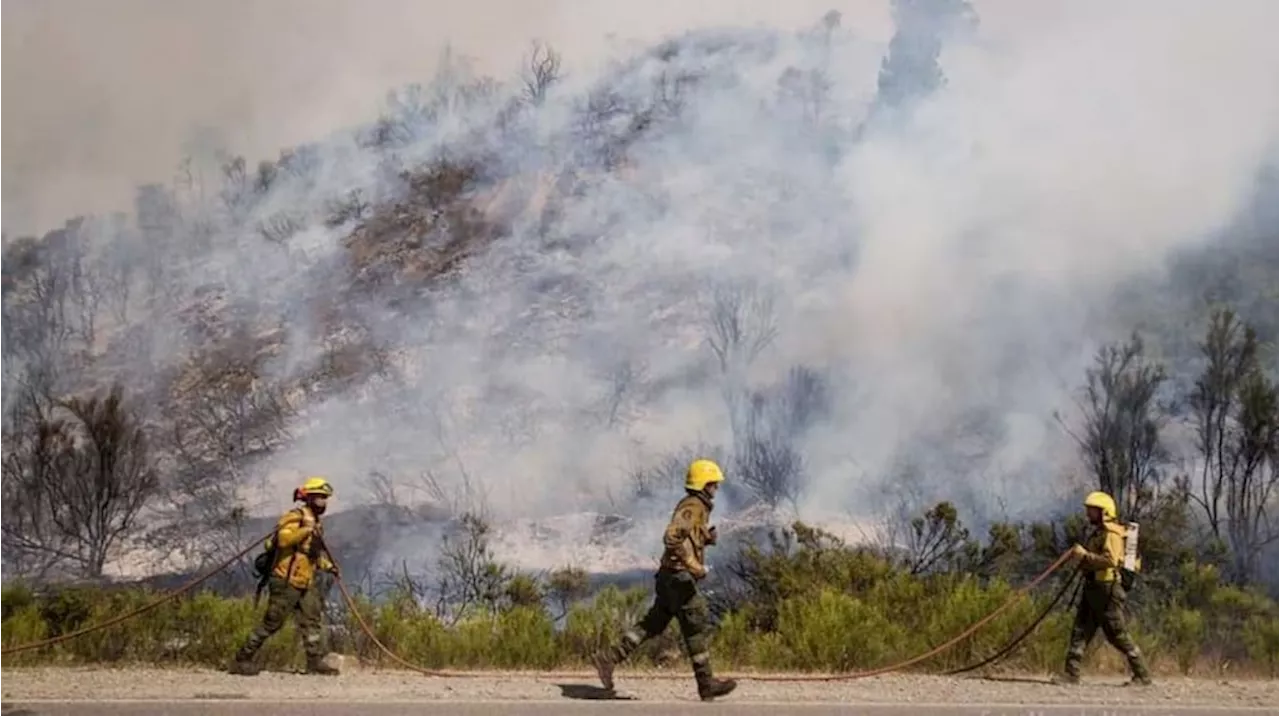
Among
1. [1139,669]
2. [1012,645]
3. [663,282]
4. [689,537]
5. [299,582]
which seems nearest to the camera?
[689,537]

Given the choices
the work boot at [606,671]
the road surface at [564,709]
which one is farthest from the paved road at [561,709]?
the work boot at [606,671]

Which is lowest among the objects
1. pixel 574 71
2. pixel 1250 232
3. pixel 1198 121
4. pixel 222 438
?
pixel 222 438

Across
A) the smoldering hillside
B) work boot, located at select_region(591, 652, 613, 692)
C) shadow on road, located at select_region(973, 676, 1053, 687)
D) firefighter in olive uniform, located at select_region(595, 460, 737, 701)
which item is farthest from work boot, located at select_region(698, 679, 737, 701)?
the smoldering hillside

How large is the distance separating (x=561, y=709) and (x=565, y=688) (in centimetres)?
132

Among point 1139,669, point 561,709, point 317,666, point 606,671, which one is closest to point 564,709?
point 561,709

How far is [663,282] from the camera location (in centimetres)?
1855

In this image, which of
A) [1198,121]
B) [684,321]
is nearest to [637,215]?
[684,321]

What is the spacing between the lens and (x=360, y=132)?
19797mm

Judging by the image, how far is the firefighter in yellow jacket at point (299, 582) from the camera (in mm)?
9382

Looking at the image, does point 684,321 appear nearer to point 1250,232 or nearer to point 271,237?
point 271,237

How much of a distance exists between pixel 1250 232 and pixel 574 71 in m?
10.3

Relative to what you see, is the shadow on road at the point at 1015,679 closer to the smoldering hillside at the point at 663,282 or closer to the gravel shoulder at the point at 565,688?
the gravel shoulder at the point at 565,688

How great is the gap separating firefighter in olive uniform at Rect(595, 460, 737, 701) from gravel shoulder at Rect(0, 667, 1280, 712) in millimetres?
235

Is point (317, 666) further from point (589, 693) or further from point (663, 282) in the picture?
point (663, 282)
